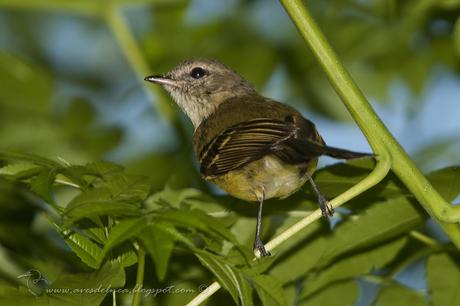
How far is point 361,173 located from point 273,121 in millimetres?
609

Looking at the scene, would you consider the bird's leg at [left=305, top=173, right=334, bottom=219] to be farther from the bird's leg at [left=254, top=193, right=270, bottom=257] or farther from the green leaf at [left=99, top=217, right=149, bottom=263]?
the green leaf at [left=99, top=217, right=149, bottom=263]

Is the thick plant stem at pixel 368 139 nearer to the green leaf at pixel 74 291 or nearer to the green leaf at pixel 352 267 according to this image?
the green leaf at pixel 74 291

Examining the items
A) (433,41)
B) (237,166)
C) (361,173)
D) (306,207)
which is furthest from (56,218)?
(433,41)

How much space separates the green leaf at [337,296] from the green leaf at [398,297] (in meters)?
0.11

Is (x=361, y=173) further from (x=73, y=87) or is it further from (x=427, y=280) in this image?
(x=73, y=87)

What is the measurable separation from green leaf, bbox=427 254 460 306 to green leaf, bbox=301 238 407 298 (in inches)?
7.5

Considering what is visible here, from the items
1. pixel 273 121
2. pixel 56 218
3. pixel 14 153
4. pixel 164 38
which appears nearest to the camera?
pixel 14 153

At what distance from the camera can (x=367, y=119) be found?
3.09 m

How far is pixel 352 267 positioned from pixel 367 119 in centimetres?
99

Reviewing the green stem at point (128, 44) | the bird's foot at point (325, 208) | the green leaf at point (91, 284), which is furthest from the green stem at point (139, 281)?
the green stem at point (128, 44)

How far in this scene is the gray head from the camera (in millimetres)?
5840

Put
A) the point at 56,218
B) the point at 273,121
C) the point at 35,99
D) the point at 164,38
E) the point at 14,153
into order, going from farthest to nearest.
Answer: the point at 164,38
the point at 35,99
the point at 56,218
the point at 273,121
the point at 14,153

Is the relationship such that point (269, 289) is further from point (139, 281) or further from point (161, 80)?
point (161, 80)

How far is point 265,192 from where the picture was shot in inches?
162
